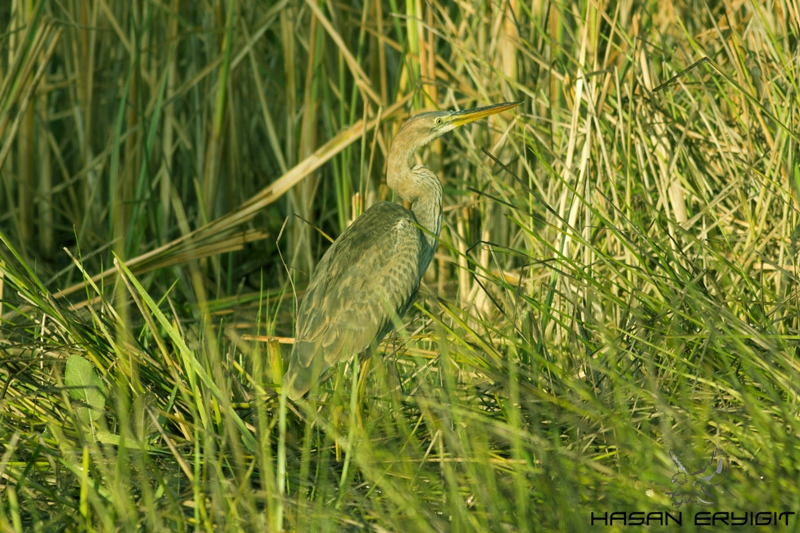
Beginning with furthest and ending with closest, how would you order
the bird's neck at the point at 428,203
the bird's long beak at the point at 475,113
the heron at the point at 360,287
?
the bird's neck at the point at 428,203
the bird's long beak at the point at 475,113
the heron at the point at 360,287

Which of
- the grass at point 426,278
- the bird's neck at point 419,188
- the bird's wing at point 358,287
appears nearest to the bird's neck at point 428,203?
the bird's neck at point 419,188

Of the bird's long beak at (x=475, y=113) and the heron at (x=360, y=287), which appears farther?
the bird's long beak at (x=475, y=113)

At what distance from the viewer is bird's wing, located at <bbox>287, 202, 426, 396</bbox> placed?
3.36 m

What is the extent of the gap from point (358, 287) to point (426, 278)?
152 centimetres

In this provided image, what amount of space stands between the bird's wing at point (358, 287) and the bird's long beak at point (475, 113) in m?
0.52

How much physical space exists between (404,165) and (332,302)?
830mm

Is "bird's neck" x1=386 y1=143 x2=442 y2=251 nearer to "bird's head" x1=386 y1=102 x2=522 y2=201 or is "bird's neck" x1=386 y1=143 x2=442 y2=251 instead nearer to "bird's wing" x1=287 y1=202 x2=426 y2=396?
"bird's head" x1=386 y1=102 x2=522 y2=201

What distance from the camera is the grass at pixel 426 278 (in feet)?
6.95

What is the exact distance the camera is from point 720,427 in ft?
7.46

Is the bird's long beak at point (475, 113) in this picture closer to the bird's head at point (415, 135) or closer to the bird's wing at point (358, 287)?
the bird's head at point (415, 135)

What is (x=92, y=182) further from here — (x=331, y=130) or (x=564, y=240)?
(x=564, y=240)

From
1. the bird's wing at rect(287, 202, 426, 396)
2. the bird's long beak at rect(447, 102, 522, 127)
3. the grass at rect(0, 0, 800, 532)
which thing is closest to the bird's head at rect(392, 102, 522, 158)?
the bird's long beak at rect(447, 102, 522, 127)

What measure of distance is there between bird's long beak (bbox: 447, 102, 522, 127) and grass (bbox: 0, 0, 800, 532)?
0.38 ft

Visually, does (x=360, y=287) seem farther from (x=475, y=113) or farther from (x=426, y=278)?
(x=426, y=278)
